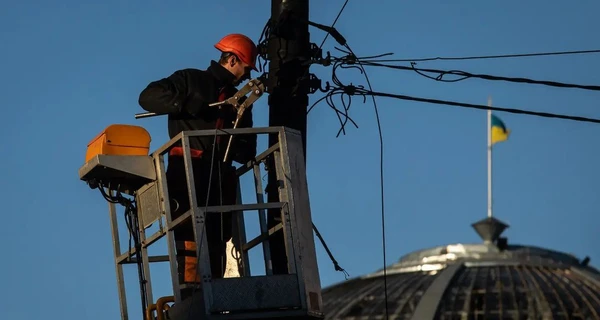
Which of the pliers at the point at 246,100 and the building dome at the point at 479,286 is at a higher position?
the pliers at the point at 246,100

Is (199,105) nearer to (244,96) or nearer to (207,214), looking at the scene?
(244,96)

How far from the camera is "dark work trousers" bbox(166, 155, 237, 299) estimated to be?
14.1 meters

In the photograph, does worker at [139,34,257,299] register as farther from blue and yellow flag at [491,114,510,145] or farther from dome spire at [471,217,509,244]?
→ blue and yellow flag at [491,114,510,145]

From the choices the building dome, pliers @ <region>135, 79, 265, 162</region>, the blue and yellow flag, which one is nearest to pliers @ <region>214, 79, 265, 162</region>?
pliers @ <region>135, 79, 265, 162</region>

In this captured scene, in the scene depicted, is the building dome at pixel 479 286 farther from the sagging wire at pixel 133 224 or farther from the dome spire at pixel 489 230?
the sagging wire at pixel 133 224

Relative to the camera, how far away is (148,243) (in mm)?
14414

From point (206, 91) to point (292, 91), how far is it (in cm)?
73

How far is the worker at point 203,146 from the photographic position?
1415 centimetres

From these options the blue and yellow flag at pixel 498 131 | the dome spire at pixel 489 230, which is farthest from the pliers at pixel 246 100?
the blue and yellow flag at pixel 498 131

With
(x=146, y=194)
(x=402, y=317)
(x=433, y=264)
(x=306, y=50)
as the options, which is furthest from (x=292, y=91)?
(x=433, y=264)

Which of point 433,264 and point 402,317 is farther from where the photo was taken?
point 433,264

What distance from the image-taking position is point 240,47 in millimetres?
14625

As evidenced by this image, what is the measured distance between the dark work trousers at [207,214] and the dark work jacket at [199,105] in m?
0.15

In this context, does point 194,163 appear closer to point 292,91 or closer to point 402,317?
point 292,91
